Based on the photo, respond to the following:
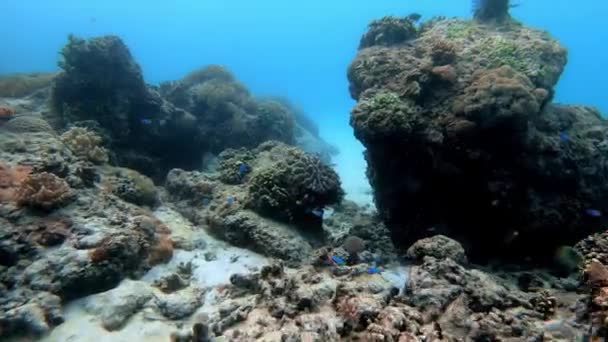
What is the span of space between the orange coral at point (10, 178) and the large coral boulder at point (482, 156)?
660 cm

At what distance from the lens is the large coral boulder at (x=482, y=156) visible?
8688mm

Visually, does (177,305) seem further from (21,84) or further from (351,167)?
(351,167)

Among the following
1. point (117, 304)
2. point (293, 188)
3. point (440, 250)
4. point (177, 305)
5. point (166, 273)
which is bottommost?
point (117, 304)

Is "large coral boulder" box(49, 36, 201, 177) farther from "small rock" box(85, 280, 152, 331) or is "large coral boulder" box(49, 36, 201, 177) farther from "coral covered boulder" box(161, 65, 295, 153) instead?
"small rock" box(85, 280, 152, 331)

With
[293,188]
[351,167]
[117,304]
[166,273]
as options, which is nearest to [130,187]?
[166,273]

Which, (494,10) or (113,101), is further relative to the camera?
(494,10)

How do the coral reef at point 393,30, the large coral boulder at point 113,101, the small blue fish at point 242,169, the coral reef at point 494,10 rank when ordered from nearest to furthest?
the small blue fish at point 242,169, the large coral boulder at point 113,101, the coral reef at point 393,30, the coral reef at point 494,10

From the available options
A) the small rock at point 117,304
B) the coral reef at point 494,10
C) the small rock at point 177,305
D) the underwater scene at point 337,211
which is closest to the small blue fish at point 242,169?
the underwater scene at point 337,211

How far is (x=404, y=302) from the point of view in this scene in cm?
550

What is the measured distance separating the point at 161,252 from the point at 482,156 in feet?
22.5

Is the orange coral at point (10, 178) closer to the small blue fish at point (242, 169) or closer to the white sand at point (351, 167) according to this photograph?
the small blue fish at point (242, 169)

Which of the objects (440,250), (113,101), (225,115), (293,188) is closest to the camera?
(440,250)

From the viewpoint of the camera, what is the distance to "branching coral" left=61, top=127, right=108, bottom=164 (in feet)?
30.8

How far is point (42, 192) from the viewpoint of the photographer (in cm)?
675
